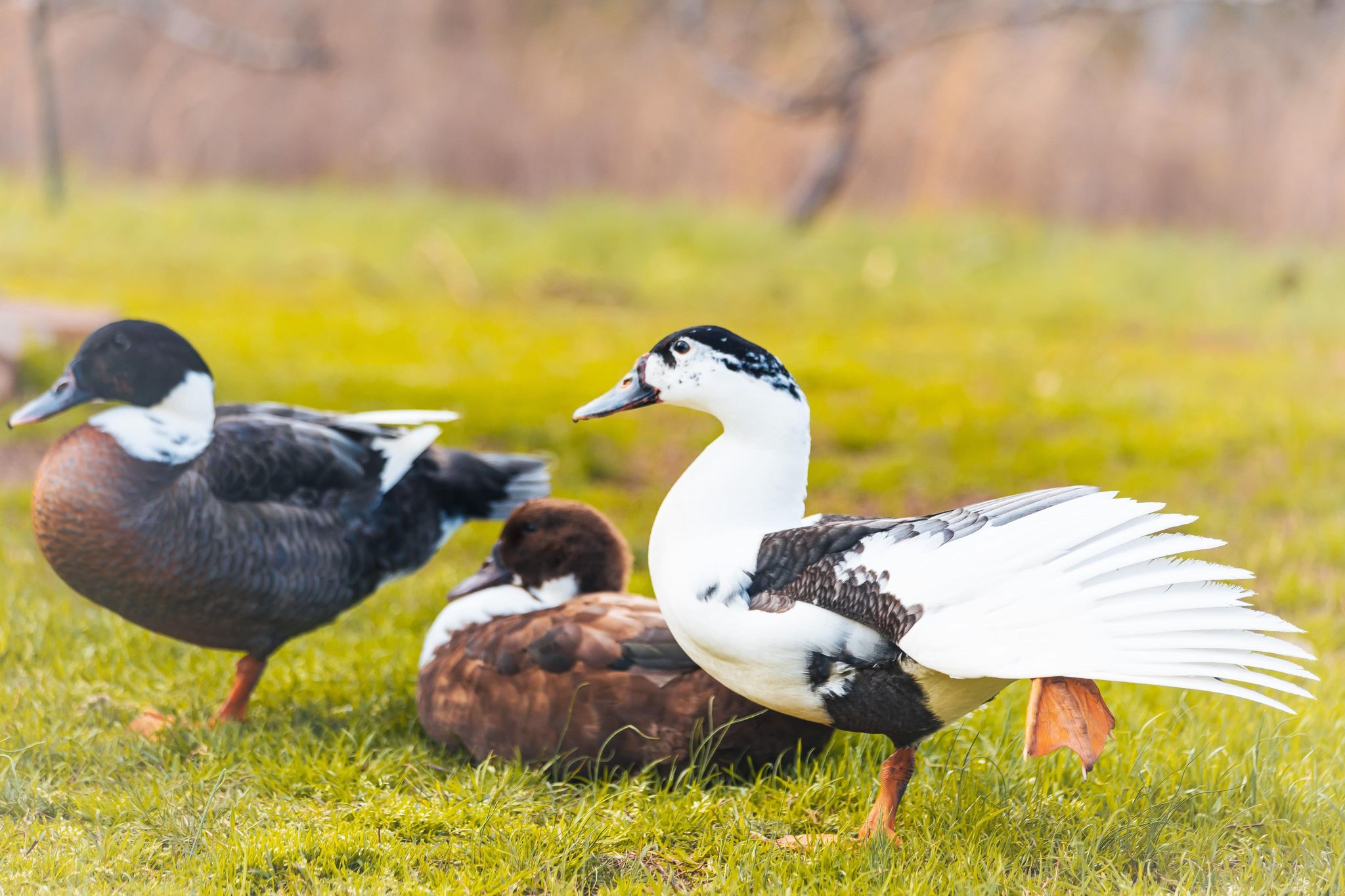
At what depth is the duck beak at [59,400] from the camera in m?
2.99

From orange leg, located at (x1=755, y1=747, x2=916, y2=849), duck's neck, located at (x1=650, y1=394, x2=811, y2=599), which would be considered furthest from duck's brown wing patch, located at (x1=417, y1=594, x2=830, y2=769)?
duck's neck, located at (x1=650, y1=394, x2=811, y2=599)

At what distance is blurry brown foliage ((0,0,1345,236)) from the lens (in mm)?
10977

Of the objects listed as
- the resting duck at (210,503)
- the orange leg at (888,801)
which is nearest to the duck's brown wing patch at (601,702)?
the orange leg at (888,801)

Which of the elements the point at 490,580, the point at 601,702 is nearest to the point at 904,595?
the point at 601,702

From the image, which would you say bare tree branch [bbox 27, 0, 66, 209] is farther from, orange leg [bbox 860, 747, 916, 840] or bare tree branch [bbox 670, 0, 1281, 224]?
orange leg [bbox 860, 747, 916, 840]

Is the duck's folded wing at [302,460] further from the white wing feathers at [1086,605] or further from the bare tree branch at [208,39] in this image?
the bare tree branch at [208,39]

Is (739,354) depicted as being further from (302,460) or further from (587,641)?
(302,460)

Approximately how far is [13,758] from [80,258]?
25.9 ft

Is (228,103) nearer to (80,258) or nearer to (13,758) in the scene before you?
(80,258)

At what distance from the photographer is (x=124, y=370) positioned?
306 cm

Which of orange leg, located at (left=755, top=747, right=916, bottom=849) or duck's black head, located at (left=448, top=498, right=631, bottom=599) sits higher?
duck's black head, located at (left=448, top=498, right=631, bottom=599)

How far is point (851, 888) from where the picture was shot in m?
2.46

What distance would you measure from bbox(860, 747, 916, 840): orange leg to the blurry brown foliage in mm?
9166

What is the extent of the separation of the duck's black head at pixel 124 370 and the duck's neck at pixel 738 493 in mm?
1353
